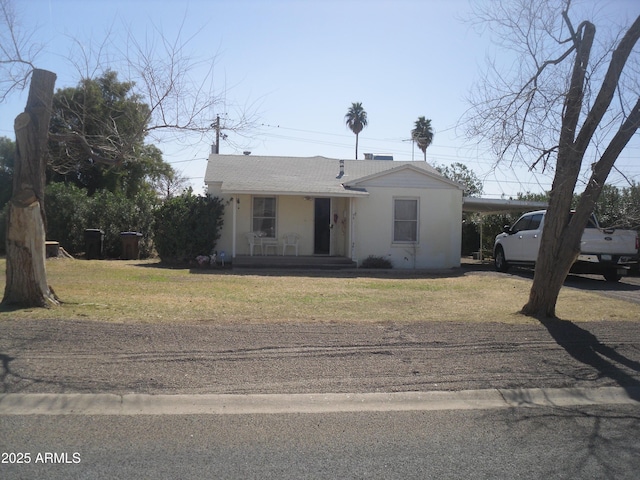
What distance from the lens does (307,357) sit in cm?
702

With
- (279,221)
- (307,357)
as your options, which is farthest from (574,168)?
(279,221)

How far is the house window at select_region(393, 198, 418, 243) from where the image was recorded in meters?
18.8

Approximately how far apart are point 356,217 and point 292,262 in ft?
8.72

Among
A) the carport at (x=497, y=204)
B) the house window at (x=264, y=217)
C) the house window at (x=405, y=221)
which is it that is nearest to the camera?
the house window at (x=405, y=221)

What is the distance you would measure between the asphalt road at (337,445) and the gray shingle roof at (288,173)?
12638mm

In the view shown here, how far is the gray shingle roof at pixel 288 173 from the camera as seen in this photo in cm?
1788

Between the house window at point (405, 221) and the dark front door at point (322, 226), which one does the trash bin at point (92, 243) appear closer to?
the dark front door at point (322, 226)

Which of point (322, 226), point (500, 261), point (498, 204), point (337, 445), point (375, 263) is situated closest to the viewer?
point (337, 445)

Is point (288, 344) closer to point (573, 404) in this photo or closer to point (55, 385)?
point (55, 385)

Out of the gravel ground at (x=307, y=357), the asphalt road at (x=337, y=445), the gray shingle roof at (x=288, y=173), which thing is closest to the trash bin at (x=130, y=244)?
the gray shingle roof at (x=288, y=173)

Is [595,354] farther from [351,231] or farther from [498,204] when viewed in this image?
[498,204]

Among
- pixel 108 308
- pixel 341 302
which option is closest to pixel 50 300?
pixel 108 308

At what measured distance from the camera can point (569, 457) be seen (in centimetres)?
461

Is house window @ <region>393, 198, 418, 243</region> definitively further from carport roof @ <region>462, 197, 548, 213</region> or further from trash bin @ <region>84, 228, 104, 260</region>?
trash bin @ <region>84, 228, 104, 260</region>
